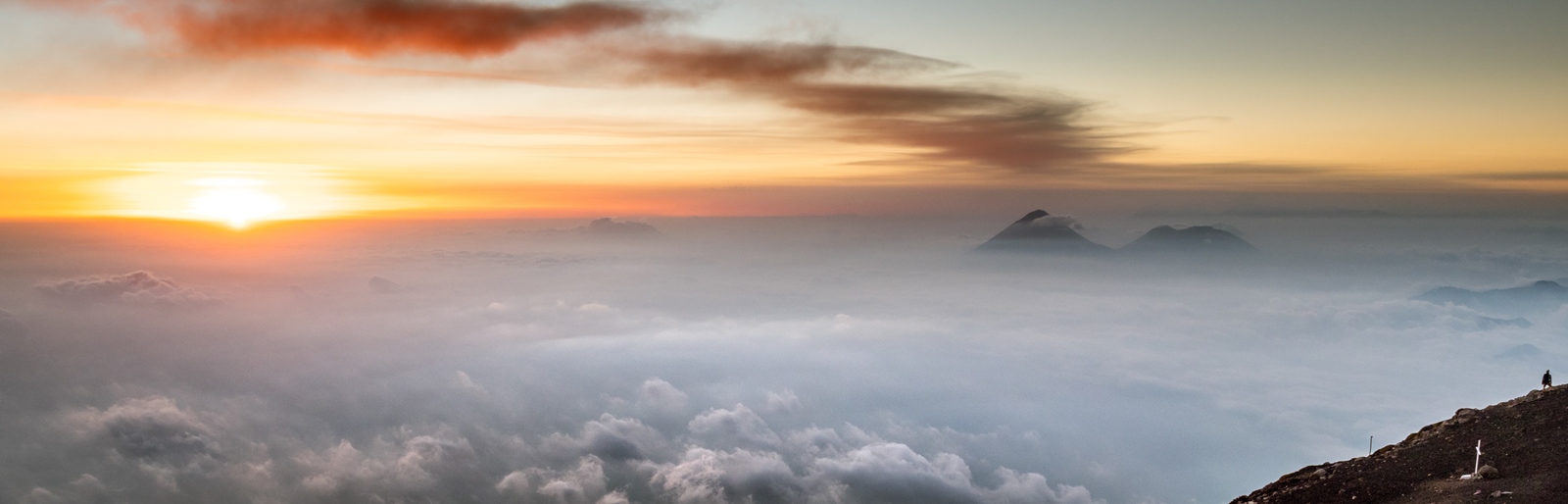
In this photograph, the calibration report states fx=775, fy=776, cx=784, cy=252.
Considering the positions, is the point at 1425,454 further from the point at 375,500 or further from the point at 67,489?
the point at 67,489

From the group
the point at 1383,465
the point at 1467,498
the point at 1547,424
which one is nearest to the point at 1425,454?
the point at 1383,465

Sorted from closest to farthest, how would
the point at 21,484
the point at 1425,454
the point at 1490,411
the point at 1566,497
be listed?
1. the point at 1566,497
2. the point at 1425,454
3. the point at 1490,411
4. the point at 21,484

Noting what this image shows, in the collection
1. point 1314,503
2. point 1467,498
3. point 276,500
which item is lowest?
point 276,500

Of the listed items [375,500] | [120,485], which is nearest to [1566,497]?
[375,500]

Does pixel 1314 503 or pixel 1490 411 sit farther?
pixel 1490 411

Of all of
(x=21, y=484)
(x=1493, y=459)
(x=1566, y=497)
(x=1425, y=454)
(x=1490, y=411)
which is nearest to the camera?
(x=1566, y=497)

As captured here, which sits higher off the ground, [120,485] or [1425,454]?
[1425,454]
